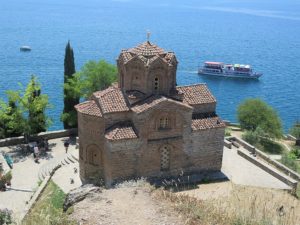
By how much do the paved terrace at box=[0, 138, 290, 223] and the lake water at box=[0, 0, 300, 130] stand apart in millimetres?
23516

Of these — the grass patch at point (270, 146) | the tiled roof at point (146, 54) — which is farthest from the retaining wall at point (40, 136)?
the grass patch at point (270, 146)

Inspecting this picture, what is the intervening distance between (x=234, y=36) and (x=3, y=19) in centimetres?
8642

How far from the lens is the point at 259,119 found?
45719 millimetres

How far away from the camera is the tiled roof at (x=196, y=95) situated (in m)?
29.1

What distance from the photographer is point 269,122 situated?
1777 inches

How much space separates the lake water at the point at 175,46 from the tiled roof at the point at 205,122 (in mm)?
31915

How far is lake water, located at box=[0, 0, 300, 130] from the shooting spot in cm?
7594

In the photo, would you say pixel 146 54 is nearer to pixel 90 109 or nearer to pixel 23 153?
pixel 90 109

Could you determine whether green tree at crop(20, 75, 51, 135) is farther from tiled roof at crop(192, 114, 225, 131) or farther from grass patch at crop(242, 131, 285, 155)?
grass patch at crop(242, 131, 285, 155)

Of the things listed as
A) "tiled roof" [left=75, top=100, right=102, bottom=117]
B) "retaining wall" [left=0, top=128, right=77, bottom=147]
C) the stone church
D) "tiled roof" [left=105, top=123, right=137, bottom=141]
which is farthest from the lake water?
"tiled roof" [left=105, top=123, right=137, bottom=141]

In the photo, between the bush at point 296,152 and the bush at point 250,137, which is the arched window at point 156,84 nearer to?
the bush at point 250,137

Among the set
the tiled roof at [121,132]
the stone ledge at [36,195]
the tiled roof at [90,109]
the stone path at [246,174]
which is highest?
the tiled roof at [90,109]

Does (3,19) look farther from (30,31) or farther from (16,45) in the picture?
(16,45)

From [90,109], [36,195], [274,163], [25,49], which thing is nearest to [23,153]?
[36,195]
